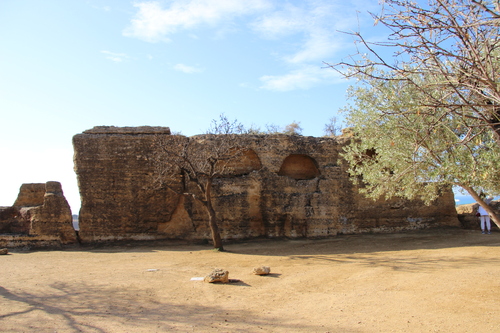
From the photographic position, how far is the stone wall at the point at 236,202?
1307 cm

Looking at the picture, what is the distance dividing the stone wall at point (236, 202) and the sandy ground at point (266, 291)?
6.47 ft

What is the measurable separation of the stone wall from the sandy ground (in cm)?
197

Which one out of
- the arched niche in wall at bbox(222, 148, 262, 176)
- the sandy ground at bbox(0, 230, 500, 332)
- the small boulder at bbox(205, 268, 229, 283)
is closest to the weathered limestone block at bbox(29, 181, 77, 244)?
the sandy ground at bbox(0, 230, 500, 332)

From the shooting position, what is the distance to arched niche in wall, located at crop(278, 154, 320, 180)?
48.3 ft

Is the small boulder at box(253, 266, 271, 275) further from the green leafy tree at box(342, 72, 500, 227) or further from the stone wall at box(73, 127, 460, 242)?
the stone wall at box(73, 127, 460, 242)

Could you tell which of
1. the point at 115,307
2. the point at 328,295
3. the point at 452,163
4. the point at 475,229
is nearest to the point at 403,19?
the point at 452,163

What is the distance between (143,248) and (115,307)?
684 centimetres

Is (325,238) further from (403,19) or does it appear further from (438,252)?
(403,19)

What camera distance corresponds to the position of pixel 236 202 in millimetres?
13242

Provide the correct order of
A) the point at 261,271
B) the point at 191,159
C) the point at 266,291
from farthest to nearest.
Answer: the point at 191,159
the point at 261,271
the point at 266,291

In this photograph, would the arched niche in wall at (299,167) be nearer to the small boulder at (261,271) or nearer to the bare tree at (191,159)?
the bare tree at (191,159)

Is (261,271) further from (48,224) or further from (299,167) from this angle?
(48,224)

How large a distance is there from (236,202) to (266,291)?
6432 mm

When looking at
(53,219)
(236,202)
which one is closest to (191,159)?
(236,202)
